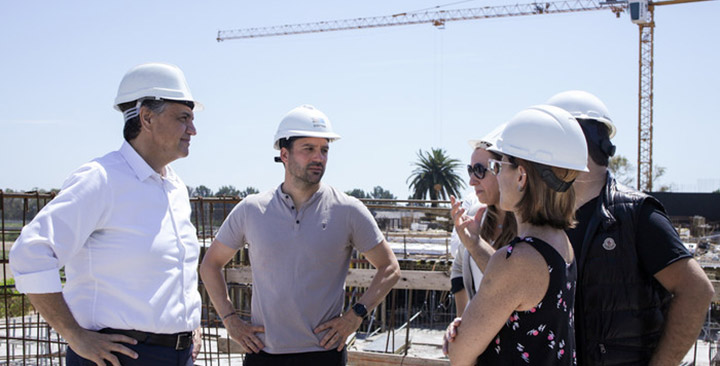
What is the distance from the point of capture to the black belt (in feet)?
9.45

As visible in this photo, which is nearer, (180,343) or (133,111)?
(180,343)

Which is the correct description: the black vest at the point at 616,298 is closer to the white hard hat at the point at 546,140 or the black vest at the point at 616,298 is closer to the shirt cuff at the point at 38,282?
the white hard hat at the point at 546,140

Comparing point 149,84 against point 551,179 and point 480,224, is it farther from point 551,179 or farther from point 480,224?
point 551,179

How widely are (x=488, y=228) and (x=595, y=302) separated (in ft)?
2.26

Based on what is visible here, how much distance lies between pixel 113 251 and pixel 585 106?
96.6 inches

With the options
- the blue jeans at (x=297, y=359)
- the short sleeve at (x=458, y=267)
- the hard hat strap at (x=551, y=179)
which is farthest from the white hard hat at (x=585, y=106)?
the blue jeans at (x=297, y=359)

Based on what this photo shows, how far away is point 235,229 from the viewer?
3947 mm

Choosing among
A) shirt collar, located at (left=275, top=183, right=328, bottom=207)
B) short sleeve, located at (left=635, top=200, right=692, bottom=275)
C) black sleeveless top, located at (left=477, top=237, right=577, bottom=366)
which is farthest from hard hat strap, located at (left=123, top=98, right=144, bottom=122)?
short sleeve, located at (left=635, top=200, right=692, bottom=275)

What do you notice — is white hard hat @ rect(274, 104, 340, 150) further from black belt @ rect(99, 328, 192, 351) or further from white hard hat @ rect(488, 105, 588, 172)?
white hard hat @ rect(488, 105, 588, 172)

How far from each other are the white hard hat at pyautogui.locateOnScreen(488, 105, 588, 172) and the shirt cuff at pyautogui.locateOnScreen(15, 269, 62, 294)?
6.70 ft

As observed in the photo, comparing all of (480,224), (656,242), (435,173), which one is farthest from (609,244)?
(435,173)

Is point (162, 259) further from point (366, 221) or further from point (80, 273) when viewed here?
point (366, 221)

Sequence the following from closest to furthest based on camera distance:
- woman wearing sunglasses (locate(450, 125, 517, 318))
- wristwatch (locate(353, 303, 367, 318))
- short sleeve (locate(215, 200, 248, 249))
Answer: woman wearing sunglasses (locate(450, 125, 517, 318)), wristwatch (locate(353, 303, 367, 318)), short sleeve (locate(215, 200, 248, 249))

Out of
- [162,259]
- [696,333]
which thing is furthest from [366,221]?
[696,333]
